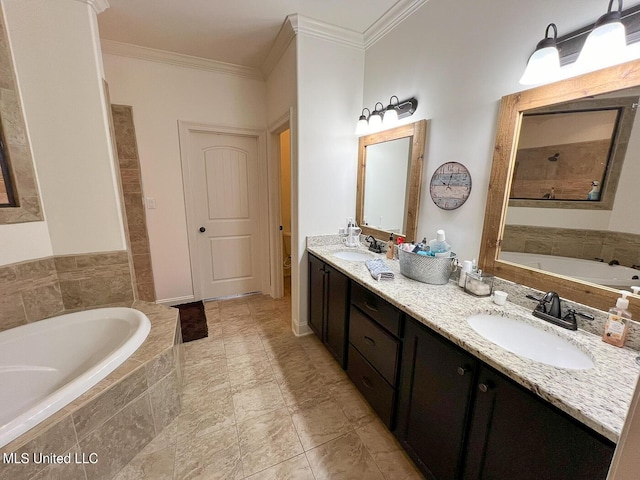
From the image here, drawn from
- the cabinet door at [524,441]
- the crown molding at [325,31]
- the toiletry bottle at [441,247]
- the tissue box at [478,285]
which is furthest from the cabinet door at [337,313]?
the crown molding at [325,31]

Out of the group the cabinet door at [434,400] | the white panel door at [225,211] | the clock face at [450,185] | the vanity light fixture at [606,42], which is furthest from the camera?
the white panel door at [225,211]

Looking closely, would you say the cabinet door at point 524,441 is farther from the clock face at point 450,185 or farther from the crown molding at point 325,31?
the crown molding at point 325,31

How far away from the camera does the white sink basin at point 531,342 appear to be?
0.96m

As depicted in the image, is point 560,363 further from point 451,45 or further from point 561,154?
point 451,45

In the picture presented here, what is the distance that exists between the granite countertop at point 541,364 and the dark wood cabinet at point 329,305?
0.38 m

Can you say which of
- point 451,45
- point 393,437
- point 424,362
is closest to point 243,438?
point 393,437

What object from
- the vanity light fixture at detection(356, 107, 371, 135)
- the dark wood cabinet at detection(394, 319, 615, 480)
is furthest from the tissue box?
the vanity light fixture at detection(356, 107, 371, 135)

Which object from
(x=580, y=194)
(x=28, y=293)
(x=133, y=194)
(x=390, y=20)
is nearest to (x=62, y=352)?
(x=28, y=293)

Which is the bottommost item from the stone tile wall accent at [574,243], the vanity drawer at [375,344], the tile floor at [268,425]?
the tile floor at [268,425]

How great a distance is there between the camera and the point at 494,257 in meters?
1.37

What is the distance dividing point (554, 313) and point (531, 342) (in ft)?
0.51

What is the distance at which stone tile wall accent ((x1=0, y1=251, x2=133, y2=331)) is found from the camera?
62.8 inches

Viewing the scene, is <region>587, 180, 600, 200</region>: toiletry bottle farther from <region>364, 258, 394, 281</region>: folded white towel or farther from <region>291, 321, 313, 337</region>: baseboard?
<region>291, 321, 313, 337</region>: baseboard

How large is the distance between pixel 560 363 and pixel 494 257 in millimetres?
542
